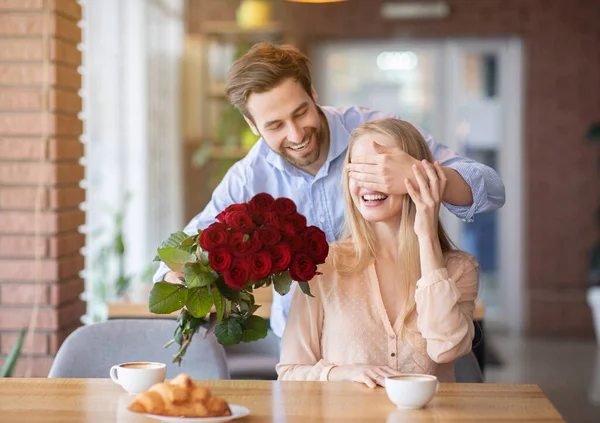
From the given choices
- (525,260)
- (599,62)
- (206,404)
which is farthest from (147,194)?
(206,404)

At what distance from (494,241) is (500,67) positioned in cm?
144

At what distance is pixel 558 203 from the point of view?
755 centimetres

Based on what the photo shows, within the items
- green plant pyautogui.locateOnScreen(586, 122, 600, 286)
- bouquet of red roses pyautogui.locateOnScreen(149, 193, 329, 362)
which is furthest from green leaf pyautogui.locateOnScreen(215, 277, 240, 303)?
green plant pyautogui.locateOnScreen(586, 122, 600, 286)

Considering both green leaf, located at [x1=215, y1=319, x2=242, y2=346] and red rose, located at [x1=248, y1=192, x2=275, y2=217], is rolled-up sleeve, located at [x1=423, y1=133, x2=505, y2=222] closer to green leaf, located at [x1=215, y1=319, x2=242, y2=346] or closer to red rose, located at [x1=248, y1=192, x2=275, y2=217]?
red rose, located at [x1=248, y1=192, x2=275, y2=217]

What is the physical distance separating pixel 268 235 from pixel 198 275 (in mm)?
166

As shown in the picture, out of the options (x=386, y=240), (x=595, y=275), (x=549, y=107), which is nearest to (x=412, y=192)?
(x=386, y=240)

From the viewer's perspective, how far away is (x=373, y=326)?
225 centimetres

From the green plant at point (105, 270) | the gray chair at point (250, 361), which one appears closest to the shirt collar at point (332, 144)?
the gray chair at point (250, 361)

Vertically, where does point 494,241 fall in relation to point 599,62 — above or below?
below

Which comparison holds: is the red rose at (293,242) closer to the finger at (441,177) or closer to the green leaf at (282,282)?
the green leaf at (282,282)

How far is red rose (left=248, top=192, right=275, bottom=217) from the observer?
1.98m

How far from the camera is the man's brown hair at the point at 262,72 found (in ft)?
8.37

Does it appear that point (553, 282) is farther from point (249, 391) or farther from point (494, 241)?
point (249, 391)

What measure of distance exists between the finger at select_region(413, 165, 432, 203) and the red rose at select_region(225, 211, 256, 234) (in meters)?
→ 0.41
